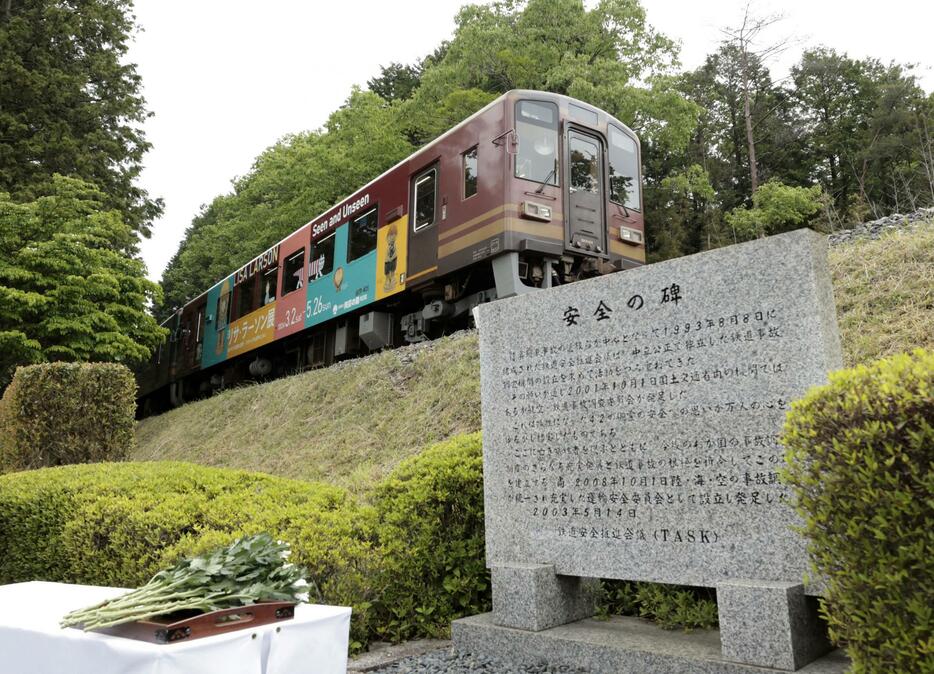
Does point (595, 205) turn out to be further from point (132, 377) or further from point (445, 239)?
point (132, 377)

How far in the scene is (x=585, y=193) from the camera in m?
9.73

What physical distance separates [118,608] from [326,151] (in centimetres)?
2201

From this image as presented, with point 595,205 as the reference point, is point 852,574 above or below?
below

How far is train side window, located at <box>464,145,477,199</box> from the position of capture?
9.38m

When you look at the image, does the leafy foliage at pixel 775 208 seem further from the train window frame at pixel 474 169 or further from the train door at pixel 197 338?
the train door at pixel 197 338

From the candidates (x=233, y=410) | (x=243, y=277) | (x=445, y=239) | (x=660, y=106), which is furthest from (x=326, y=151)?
(x=445, y=239)

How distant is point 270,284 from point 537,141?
753 cm

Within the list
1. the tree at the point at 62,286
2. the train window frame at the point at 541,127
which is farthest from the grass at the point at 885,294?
the tree at the point at 62,286

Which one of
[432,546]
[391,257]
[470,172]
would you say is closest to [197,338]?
[391,257]

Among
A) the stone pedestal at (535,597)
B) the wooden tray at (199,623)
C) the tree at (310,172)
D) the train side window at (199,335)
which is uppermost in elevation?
the tree at (310,172)

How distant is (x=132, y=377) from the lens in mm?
9398

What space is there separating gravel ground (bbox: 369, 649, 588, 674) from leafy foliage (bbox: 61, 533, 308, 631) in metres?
1.31

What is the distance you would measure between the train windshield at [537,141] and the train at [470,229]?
16 millimetres

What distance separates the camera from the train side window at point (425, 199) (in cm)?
1012
